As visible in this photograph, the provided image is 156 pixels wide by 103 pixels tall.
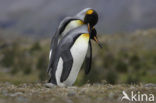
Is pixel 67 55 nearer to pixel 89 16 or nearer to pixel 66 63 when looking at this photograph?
pixel 66 63

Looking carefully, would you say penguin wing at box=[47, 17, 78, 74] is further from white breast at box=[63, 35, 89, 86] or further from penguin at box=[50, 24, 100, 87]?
white breast at box=[63, 35, 89, 86]

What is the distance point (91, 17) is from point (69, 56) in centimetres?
163

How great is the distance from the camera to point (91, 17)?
8.57 meters

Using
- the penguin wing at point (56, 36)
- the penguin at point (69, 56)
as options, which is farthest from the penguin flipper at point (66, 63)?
the penguin wing at point (56, 36)

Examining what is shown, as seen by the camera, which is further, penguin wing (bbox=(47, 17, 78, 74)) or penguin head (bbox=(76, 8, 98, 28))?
penguin head (bbox=(76, 8, 98, 28))

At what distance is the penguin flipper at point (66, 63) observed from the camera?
7.91 meters

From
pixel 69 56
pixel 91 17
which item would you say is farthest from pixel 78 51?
pixel 91 17

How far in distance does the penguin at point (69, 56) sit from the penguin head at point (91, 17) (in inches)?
20.7

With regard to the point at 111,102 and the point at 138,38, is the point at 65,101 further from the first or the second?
the point at 138,38

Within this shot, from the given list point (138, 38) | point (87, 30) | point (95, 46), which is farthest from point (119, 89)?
point (138, 38)

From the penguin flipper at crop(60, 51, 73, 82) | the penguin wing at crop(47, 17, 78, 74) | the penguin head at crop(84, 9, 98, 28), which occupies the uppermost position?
the penguin head at crop(84, 9, 98, 28)

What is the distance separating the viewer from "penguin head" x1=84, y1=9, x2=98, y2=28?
8578 mm

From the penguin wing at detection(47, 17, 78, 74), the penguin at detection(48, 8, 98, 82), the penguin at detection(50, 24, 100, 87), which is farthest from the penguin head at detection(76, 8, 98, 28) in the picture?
the penguin at detection(50, 24, 100, 87)

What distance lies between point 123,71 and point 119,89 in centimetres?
2901
